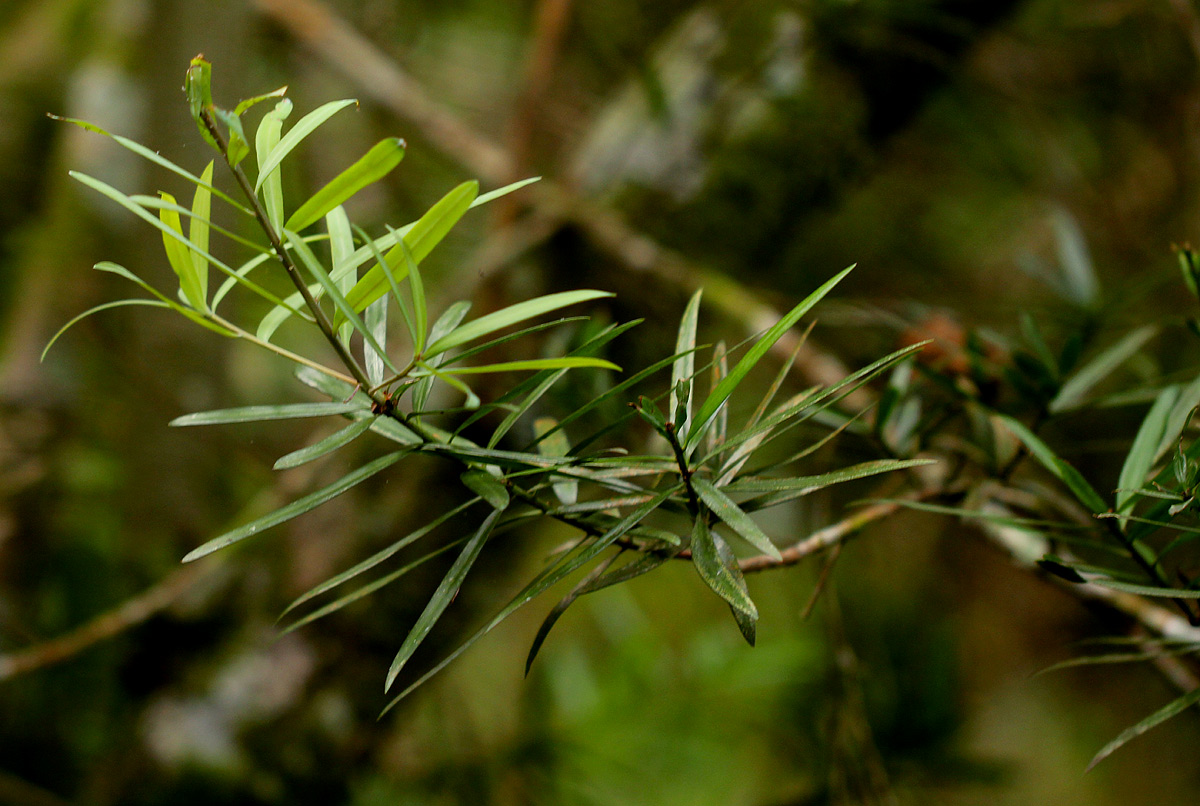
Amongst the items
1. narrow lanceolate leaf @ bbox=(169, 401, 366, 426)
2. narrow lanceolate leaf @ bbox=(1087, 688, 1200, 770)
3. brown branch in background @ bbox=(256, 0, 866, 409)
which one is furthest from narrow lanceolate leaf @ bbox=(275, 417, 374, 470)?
brown branch in background @ bbox=(256, 0, 866, 409)

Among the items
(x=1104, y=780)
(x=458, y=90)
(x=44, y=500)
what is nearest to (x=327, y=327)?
(x=44, y=500)

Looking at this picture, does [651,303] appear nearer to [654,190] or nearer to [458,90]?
[654,190]

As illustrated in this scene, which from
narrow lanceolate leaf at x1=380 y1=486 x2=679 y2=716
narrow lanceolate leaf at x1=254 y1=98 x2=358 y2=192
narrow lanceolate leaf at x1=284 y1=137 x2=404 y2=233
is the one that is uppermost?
narrow lanceolate leaf at x1=254 y1=98 x2=358 y2=192

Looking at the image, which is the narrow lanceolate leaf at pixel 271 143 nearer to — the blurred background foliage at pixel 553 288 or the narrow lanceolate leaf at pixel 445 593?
the narrow lanceolate leaf at pixel 445 593

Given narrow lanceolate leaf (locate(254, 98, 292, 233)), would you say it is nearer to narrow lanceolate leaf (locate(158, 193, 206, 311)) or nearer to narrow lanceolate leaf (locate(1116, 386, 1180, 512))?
narrow lanceolate leaf (locate(158, 193, 206, 311))

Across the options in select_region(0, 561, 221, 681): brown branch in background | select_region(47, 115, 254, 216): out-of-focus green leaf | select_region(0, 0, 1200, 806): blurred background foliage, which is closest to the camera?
select_region(47, 115, 254, 216): out-of-focus green leaf

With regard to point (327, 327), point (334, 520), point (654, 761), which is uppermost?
point (327, 327)

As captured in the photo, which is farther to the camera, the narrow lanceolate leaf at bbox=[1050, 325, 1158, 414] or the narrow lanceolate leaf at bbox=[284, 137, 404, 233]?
the narrow lanceolate leaf at bbox=[1050, 325, 1158, 414]

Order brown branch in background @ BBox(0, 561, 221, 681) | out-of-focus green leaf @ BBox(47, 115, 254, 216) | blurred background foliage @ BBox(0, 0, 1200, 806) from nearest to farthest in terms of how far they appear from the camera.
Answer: out-of-focus green leaf @ BBox(47, 115, 254, 216), brown branch in background @ BBox(0, 561, 221, 681), blurred background foliage @ BBox(0, 0, 1200, 806)
